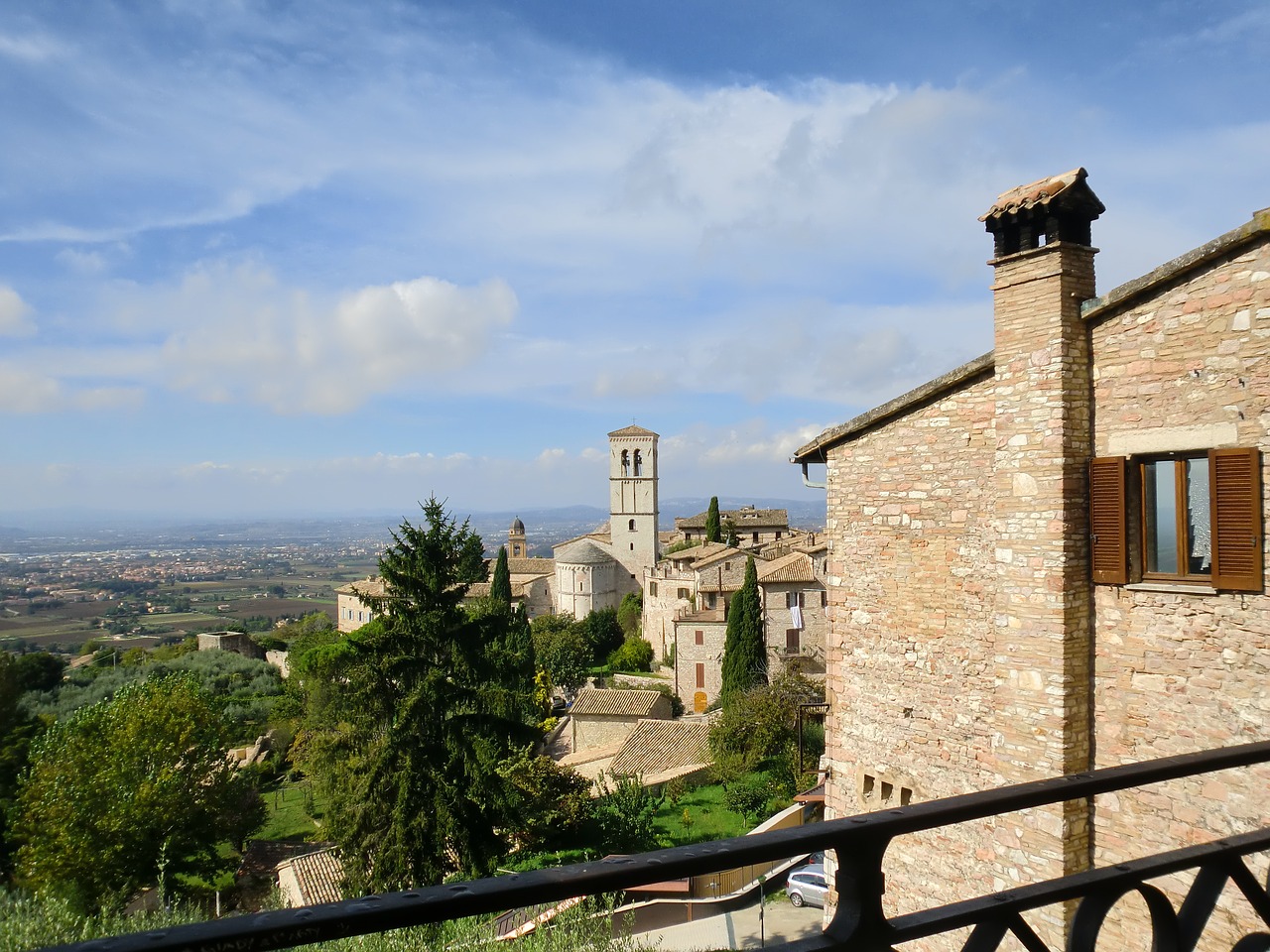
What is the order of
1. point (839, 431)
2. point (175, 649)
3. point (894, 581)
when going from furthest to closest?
point (175, 649) → point (839, 431) → point (894, 581)

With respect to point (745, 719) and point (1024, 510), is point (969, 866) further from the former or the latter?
point (745, 719)

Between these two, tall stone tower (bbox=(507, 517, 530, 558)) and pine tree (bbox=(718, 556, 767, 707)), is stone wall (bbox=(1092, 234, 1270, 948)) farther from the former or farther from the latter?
tall stone tower (bbox=(507, 517, 530, 558))

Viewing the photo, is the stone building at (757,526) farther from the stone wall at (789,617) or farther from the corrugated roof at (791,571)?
the stone wall at (789,617)

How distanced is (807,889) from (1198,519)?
41.6ft

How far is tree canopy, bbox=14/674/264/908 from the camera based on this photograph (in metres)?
20.8

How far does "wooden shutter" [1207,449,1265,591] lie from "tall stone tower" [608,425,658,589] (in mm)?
59373

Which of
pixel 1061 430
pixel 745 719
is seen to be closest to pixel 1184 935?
pixel 1061 430

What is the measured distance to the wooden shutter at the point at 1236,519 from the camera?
652 cm

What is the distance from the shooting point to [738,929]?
52.4 ft

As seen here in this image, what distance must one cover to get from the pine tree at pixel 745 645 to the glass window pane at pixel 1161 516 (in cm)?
2622

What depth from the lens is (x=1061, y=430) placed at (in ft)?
24.7

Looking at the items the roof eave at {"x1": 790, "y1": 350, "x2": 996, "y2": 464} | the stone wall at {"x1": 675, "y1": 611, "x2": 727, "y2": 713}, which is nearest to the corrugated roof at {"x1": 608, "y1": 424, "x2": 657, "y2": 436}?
the stone wall at {"x1": 675, "y1": 611, "x2": 727, "y2": 713}

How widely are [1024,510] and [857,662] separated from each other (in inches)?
115

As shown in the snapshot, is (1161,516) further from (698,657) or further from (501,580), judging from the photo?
(501,580)
